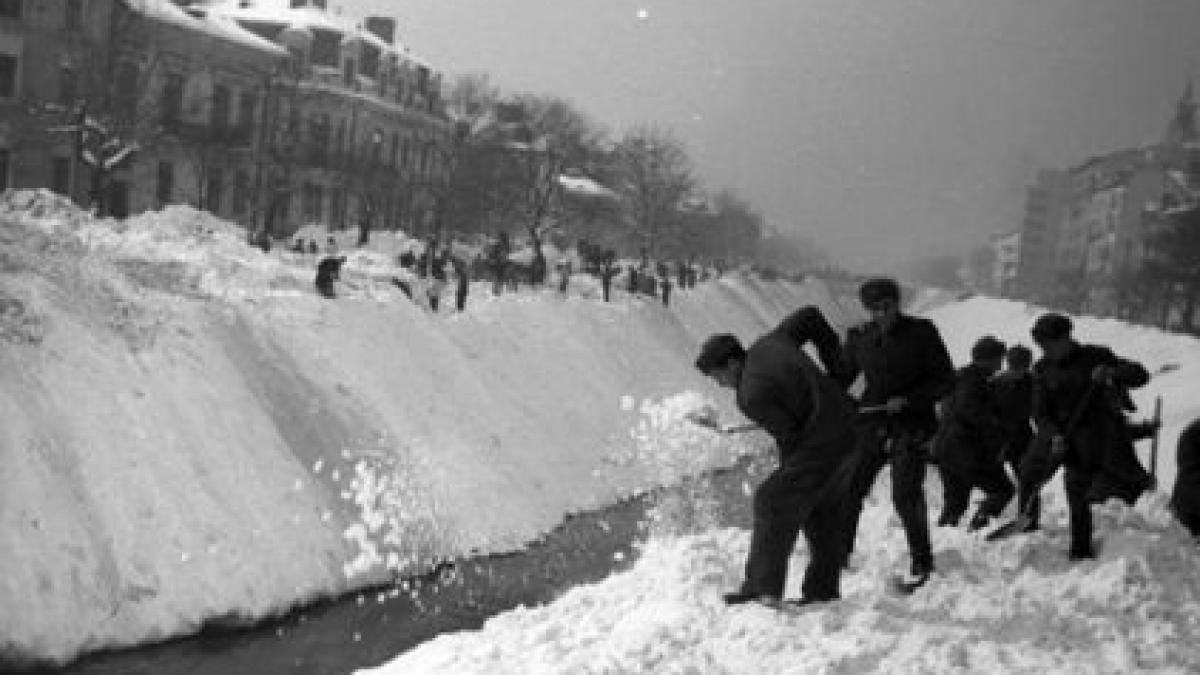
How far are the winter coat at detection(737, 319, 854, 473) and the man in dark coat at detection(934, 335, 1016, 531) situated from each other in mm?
3107

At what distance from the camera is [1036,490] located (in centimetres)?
988

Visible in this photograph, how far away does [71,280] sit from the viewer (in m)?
16.0

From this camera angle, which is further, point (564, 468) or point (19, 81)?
point (19, 81)

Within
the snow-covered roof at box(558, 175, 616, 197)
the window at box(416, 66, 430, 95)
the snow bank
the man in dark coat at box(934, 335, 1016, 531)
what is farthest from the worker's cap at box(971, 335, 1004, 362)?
the snow-covered roof at box(558, 175, 616, 197)

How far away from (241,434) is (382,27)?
2007 inches

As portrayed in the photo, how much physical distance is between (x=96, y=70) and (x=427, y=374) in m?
22.1

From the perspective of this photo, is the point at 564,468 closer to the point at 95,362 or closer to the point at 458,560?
the point at 458,560

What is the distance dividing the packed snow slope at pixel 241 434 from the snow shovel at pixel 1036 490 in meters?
7.84

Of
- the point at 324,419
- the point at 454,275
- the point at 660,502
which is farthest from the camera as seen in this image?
the point at 454,275

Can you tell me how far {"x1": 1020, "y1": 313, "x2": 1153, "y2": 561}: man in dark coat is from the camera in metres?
8.82

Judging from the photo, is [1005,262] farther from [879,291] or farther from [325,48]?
[879,291]

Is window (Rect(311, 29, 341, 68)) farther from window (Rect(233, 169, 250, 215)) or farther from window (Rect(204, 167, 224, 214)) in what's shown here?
window (Rect(204, 167, 224, 214))

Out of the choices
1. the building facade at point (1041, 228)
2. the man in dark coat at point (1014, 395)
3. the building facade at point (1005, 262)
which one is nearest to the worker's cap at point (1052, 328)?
the man in dark coat at point (1014, 395)

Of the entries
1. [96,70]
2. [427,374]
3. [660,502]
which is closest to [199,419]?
[427,374]
